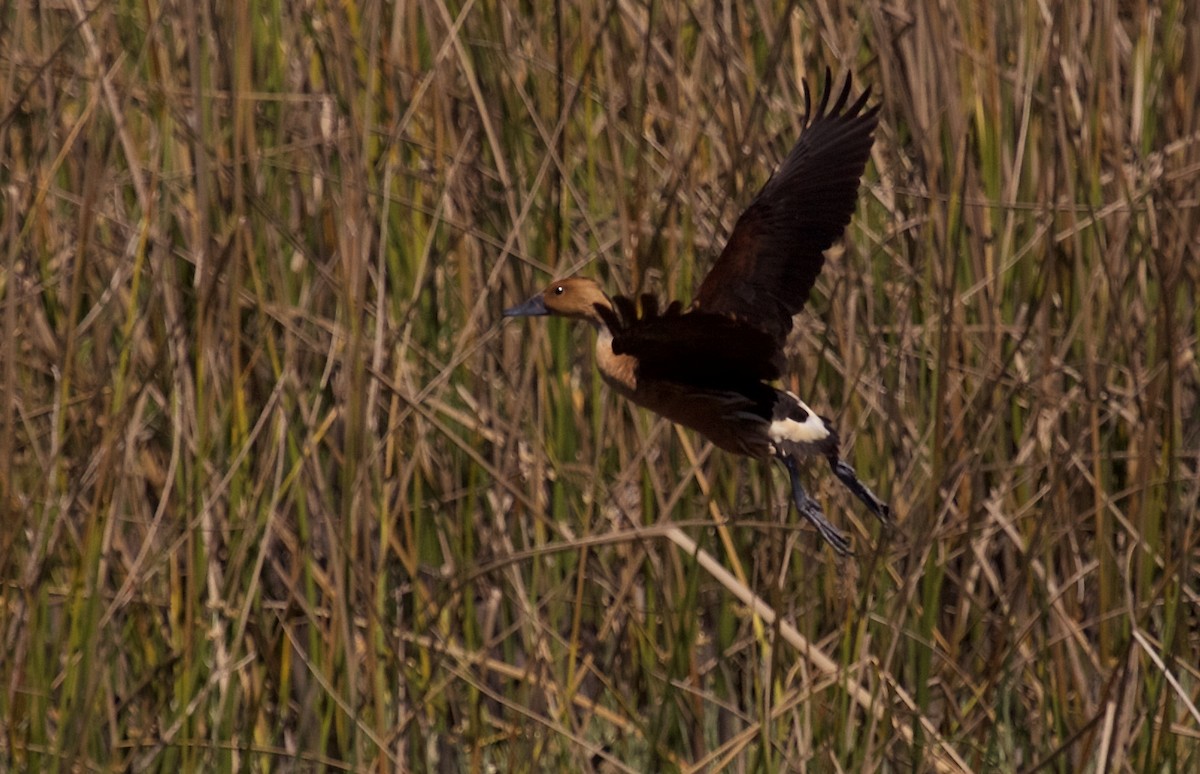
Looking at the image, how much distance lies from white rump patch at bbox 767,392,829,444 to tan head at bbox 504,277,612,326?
0.32 metres

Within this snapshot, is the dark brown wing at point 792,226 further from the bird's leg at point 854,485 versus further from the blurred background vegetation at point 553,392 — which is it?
the bird's leg at point 854,485

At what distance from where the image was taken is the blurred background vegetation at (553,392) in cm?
263

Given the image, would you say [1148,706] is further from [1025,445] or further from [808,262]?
[808,262]

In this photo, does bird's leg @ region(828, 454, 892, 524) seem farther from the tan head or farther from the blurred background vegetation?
the tan head

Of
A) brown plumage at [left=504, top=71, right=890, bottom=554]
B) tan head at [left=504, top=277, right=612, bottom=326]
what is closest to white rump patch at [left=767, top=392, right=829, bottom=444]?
brown plumage at [left=504, top=71, right=890, bottom=554]

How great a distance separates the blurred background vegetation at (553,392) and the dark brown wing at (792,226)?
0.10 meters

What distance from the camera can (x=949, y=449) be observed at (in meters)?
2.68

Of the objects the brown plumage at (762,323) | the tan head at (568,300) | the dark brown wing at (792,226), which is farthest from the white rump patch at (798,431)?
the tan head at (568,300)

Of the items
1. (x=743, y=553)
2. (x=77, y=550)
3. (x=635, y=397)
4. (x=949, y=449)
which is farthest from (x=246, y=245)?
(x=949, y=449)

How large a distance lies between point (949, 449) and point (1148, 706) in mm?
476

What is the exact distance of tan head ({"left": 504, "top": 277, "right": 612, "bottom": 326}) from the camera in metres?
2.68

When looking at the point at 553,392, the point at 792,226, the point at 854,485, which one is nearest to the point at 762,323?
the point at 792,226

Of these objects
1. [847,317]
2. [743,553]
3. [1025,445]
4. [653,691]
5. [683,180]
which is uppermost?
[683,180]

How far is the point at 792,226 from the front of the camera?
9.04 ft
